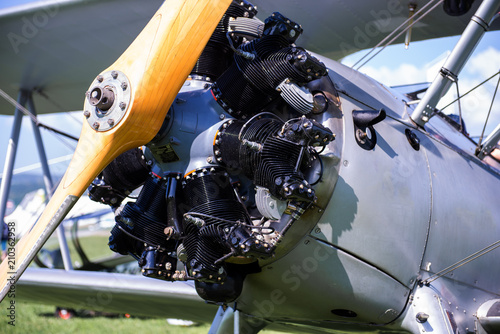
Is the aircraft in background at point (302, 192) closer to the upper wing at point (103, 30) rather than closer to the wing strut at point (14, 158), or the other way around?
the upper wing at point (103, 30)

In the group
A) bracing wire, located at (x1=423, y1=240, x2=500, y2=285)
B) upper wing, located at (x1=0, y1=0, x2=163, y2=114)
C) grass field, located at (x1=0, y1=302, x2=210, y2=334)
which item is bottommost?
grass field, located at (x1=0, y1=302, x2=210, y2=334)

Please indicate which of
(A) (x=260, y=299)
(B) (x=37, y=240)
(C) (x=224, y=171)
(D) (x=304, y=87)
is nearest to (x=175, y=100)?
(C) (x=224, y=171)

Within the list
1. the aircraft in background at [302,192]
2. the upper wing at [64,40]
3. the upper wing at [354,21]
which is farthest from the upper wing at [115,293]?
the upper wing at [354,21]

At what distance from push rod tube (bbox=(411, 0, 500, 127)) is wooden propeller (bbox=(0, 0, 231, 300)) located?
1.56 m

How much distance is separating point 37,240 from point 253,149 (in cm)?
122

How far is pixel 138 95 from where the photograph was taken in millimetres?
3135

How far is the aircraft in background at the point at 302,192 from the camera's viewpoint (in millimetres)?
3289

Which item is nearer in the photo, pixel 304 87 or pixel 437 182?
pixel 304 87

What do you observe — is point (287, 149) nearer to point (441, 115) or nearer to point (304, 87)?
point (304, 87)

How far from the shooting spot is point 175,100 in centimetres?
360

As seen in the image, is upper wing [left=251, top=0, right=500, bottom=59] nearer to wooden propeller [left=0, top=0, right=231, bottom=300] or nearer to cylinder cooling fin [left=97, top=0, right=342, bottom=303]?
cylinder cooling fin [left=97, top=0, right=342, bottom=303]

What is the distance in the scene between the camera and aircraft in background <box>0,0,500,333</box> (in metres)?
3.29

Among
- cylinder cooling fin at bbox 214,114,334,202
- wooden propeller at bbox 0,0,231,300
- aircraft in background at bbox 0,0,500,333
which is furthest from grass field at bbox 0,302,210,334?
cylinder cooling fin at bbox 214,114,334,202

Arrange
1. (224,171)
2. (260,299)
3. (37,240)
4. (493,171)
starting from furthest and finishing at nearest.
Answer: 1. (493,171)
2. (260,299)
3. (224,171)
4. (37,240)
